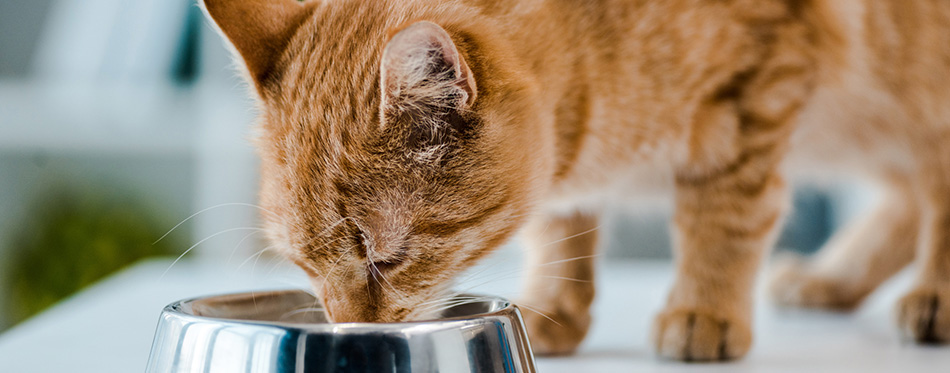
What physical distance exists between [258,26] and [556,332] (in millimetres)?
480

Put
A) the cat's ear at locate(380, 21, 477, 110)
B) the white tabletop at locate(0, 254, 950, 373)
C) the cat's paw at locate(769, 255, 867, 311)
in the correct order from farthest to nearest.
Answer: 1. the cat's paw at locate(769, 255, 867, 311)
2. the white tabletop at locate(0, 254, 950, 373)
3. the cat's ear at locate(380, 21, 477, 110)

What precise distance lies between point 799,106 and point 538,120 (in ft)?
1.27

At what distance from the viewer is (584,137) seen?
958mm

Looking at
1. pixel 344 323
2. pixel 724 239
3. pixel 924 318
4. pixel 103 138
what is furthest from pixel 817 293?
pixel 103 138

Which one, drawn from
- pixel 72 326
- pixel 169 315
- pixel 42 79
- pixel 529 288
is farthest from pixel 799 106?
pixel 42 79

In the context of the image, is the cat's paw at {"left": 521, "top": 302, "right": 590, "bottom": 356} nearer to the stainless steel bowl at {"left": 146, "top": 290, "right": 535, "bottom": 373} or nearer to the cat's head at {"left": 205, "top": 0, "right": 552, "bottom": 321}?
the cat's head at {"left": 205, "top": 0, "right": 552, "bottom": 321}

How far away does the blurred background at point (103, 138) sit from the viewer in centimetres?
231

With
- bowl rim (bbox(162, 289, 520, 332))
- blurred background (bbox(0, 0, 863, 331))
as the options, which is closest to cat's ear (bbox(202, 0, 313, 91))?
bowl rim (bbox(162, 289, 520, 332))

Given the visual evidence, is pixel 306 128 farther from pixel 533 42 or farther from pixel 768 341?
pixel 768 341

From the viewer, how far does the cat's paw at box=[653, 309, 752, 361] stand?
94 centimetres

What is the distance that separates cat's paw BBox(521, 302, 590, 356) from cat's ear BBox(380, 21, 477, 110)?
35 centimetres

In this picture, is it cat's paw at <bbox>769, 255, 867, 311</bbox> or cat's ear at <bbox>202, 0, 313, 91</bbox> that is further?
cat's paw at <bbox>769, 255, 867, 311</bbox>

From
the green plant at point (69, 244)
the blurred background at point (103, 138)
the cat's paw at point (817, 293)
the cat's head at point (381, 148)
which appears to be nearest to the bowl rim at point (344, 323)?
the cat's head at point (381, 148)

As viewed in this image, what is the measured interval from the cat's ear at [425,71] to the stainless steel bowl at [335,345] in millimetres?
213
